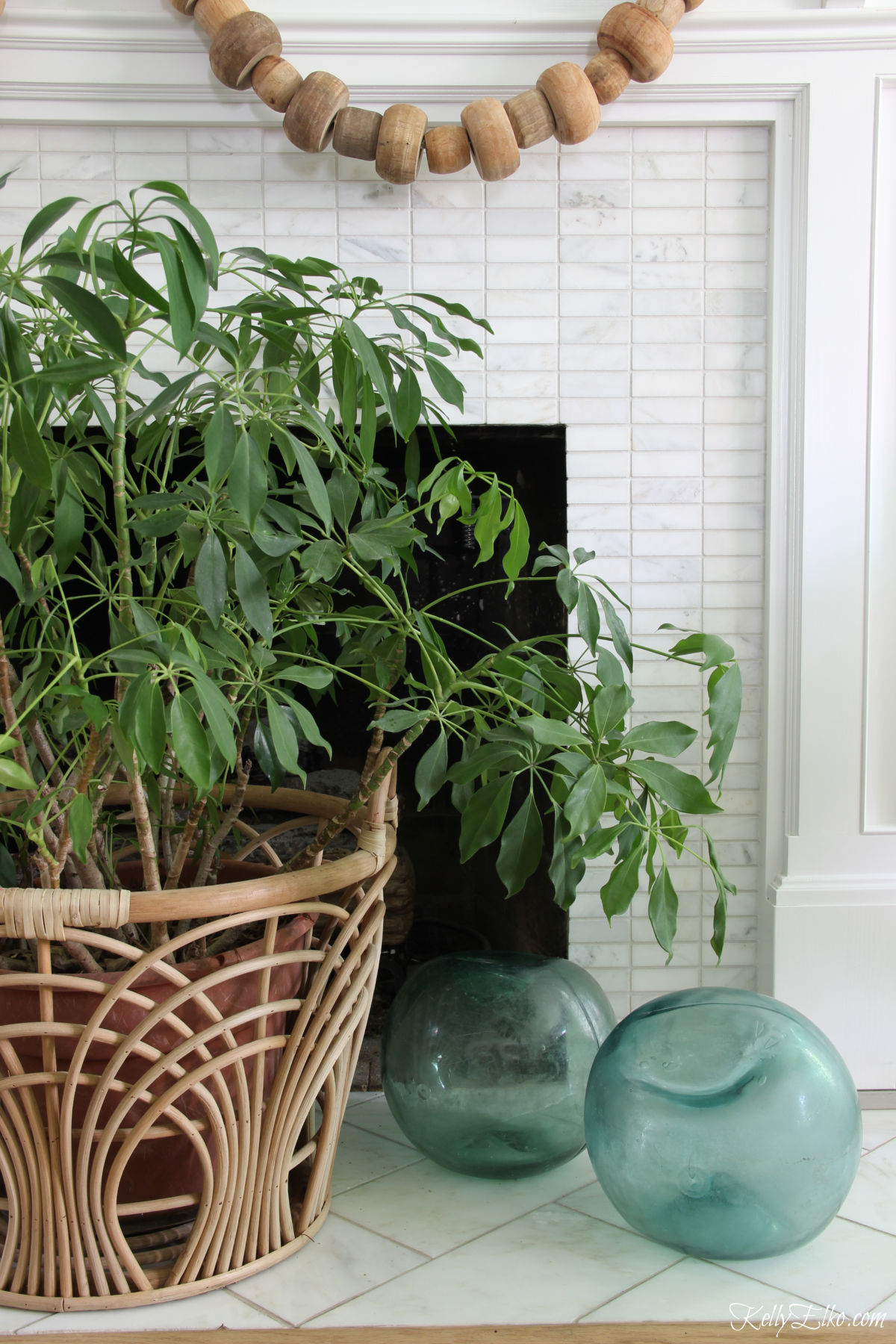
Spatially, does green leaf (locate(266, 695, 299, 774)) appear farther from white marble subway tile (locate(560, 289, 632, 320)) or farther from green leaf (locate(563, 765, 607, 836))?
white marble subway tile (locate(560, 289, 632, 320))

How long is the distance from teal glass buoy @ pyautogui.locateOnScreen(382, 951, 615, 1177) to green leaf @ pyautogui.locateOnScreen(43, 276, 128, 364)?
2.85 feet

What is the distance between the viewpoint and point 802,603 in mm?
1587

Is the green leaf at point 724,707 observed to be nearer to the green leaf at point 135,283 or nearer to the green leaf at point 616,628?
the green leaf at point 616,628

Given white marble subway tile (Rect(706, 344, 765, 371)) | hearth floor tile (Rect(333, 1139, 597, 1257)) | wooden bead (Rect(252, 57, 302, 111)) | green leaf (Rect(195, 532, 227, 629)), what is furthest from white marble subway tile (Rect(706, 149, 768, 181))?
hearth floor tile (Rect(333, 1139, 597, 1257))

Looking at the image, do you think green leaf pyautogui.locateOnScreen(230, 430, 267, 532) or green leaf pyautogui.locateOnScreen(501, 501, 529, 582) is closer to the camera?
green leaf pyautogui.locateOnScreen(230, 430, 267, 532)

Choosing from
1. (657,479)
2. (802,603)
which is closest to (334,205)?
(657,479)

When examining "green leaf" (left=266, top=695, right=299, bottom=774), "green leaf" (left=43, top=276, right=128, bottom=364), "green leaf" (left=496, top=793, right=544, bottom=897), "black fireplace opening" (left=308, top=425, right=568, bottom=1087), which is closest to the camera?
"green leaf" (left=43, top=276, right=128, bottom=364)

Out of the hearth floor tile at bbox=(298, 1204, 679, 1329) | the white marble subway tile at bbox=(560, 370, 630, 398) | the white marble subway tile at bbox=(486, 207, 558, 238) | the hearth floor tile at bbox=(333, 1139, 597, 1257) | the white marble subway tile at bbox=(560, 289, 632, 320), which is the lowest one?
the hearth floor tile at bbox=(333, 1139, 597, 1257)

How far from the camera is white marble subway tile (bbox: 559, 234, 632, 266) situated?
1.58 m

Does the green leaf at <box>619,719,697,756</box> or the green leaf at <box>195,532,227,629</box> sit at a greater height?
the green leaf at <box>195,532,227,629</box>

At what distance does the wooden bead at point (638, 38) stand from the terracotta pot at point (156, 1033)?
3.96 feet

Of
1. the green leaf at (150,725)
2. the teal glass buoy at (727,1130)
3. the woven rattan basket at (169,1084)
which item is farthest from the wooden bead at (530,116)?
the teal glass buoy at (727,1130)

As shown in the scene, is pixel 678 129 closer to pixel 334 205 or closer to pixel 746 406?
pixel 746 406

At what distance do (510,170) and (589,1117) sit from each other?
1.22 meters
